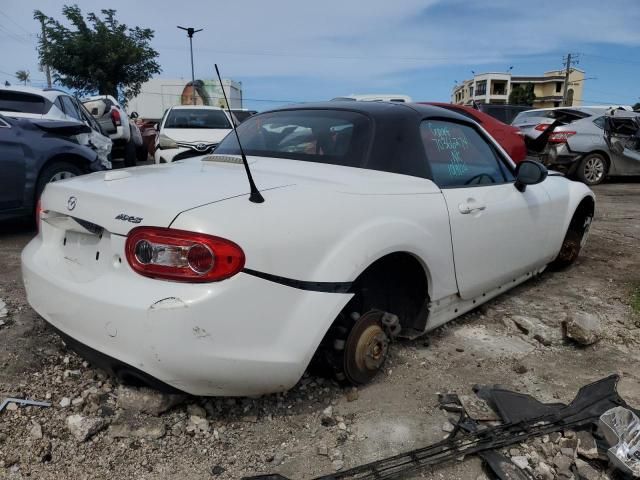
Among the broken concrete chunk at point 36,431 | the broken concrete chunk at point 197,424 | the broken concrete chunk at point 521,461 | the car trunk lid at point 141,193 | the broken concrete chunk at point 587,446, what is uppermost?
the car trunk lid at point 141,193

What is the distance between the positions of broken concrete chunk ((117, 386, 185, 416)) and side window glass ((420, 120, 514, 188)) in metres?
1.73

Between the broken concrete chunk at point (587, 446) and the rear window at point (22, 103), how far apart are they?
570 centimetres

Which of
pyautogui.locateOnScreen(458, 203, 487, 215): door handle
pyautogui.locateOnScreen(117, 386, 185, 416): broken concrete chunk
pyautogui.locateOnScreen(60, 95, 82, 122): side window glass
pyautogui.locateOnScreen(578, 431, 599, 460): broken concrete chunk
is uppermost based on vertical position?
pyautogui.locateOnScreen(60, 95, 82, 122): side window glass

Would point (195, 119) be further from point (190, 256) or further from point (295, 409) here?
point (190, 256)

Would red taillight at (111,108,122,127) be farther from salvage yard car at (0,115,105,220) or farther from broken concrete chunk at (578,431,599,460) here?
broken concrete chunk at (578,431,599,460)

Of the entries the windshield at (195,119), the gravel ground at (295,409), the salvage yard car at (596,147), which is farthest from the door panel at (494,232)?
the windshield at (195,119)

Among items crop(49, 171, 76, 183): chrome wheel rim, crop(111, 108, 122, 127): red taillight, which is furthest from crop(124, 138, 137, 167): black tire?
crop(49, 171, 76, 183): chrome wheel rim

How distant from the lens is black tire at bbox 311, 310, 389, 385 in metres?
2.49

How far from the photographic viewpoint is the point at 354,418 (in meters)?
2.46

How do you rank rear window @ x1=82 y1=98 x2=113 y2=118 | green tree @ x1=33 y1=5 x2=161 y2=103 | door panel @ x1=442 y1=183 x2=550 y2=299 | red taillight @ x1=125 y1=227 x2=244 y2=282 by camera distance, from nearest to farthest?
red taillight @ x1=125 y1=227 x2=244 y2=282 → door panel @ x1=442 y1=183 x2=550 y2=299 → rear window @ x1=82 y1=98 x2=113 y2=118 → green tree @ x1=33 y1=5 x2=161 y2=103

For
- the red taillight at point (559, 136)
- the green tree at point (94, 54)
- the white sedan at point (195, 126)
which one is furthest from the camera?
the green tree at point (94, 54)

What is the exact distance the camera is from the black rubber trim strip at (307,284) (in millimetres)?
2013

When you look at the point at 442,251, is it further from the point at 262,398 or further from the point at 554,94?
the point at 554,94

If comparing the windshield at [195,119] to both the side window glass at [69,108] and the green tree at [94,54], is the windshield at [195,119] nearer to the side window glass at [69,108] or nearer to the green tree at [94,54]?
the side window glass at [69,108]
